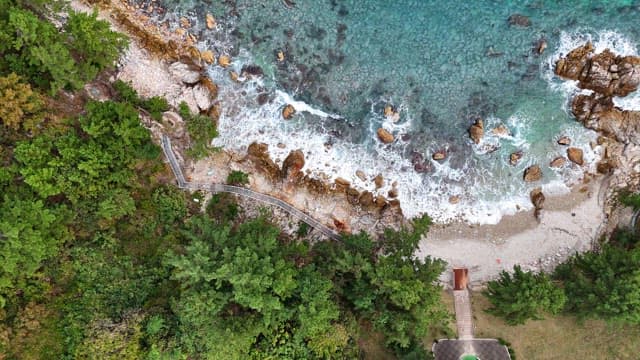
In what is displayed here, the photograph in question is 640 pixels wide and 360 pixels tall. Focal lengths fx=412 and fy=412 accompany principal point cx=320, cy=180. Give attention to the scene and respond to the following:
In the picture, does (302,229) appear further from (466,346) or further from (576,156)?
(576,156)

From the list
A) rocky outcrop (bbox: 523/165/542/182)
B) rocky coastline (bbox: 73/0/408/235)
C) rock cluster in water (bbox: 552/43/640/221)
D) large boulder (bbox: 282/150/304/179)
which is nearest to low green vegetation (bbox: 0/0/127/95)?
rocky coastline (bbox: 73/0/408/235)

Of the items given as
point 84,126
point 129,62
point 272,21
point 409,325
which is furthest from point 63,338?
point 272,21

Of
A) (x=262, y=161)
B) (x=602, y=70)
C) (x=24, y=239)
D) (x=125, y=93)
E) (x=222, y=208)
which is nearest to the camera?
(x=24, y=239)

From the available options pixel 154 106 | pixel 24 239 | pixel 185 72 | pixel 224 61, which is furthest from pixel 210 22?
pixel 24 239

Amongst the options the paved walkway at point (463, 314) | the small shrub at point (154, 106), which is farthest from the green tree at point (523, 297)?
the small shrub at point (154, 106)

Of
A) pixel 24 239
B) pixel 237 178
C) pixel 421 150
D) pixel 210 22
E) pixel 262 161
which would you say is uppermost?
Result: pixel 210 22

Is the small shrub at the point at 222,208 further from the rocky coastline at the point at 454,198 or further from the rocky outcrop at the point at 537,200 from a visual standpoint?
the rocky outcrop at the point at 537,200
